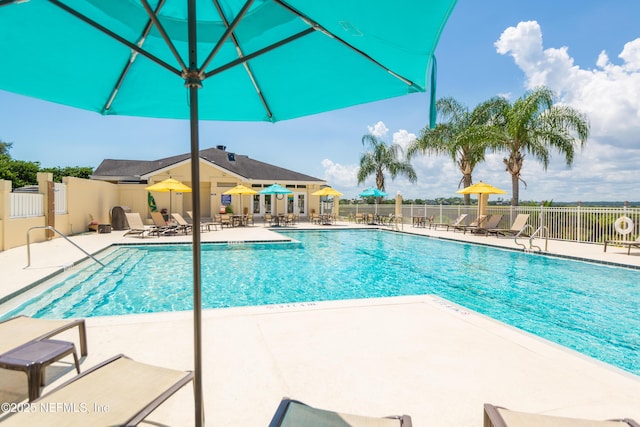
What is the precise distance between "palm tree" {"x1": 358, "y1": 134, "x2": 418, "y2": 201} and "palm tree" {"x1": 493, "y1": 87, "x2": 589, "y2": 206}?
1236cm

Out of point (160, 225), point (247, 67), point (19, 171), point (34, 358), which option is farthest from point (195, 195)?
point (19, 171)

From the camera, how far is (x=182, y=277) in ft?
26.3

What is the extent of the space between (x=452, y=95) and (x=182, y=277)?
23049 mm

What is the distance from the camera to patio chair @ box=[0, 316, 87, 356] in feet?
8.95

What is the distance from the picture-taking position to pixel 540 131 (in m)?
18.0

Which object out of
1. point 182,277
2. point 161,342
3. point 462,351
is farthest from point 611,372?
point 182,277

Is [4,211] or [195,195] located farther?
[4,211]

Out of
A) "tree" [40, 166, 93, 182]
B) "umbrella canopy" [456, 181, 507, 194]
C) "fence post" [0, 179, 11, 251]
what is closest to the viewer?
"fence post" [0, 179, 11, 251]

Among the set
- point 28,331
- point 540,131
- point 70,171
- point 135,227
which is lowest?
point 28,331

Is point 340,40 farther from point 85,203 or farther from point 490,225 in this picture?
point 85,203

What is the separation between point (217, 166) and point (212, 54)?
22.1 m

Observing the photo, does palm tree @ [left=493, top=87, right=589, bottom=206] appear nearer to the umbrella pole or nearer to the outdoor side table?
the umbrella pole

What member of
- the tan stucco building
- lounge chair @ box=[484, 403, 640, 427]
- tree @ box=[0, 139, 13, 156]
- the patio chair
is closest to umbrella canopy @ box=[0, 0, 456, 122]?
the patio chair

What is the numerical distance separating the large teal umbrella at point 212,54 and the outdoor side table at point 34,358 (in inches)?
51.9
